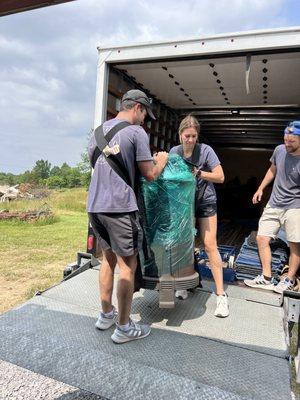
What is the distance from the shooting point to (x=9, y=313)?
2914 millimetres

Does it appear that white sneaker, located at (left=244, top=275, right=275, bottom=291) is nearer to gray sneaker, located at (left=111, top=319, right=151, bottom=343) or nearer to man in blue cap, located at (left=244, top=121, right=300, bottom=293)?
man in blue cap, located at (left=244, top=121, right=300, bottom=293)

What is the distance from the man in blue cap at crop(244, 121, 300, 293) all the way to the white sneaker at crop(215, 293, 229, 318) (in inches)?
27.1

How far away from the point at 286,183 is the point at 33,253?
18.3 ft

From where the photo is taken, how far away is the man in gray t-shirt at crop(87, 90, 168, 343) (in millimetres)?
2523

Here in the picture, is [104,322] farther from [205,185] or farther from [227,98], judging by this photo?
[227,98]

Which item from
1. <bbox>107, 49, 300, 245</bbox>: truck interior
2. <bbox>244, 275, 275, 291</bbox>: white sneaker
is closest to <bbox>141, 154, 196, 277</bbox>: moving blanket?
<bbox>244, 275, 275, 291</bbox>: white sneaker

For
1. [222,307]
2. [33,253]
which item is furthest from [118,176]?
[33,253]

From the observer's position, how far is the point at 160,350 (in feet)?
8.20

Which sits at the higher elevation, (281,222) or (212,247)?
(281,222)

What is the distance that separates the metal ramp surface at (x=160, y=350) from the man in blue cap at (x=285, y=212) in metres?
0.44

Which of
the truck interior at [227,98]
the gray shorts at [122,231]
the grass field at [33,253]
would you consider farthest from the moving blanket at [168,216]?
the grass field at [33,253]

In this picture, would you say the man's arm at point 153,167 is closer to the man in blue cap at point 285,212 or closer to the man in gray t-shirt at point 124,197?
the man in gray t-shirt at point 124,197

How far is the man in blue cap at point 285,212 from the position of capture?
3.68 metres

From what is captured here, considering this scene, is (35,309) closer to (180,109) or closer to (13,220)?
(180,109)
